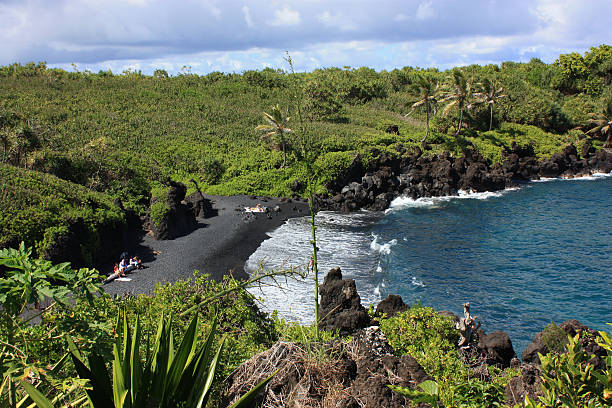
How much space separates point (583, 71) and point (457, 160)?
50214 millimetres

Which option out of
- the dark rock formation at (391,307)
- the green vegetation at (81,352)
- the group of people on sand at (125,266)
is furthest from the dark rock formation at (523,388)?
the group of people on sand at (125,266)

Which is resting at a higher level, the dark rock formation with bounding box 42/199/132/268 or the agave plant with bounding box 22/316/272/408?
the agave plant with bounding box 22/316/272/408

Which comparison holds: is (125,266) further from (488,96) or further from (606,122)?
(606,122)

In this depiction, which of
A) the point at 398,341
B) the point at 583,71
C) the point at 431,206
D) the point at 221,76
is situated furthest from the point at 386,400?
the point at 583,71

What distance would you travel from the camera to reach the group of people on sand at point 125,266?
73.4 ft

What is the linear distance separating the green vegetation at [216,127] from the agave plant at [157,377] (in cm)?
1937

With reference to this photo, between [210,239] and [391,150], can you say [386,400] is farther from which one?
[391,150]

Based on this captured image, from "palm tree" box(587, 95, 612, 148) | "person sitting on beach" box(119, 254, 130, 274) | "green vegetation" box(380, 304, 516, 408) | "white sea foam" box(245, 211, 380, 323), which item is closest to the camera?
"green vegetation" box(380, 304, 516, 408)

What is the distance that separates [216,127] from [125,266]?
34072 mm

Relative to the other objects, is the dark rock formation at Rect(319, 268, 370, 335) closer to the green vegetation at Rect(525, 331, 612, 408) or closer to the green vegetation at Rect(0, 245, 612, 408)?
the green vegetation at Rect(0, 245, 612, 408)

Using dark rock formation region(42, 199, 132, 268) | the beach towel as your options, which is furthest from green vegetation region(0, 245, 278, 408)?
the beach towel

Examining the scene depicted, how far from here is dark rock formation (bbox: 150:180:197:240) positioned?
93.3 feet

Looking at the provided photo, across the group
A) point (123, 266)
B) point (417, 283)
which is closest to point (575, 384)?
point (417, 283)

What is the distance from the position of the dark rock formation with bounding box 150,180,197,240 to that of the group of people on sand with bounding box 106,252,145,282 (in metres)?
3.64
